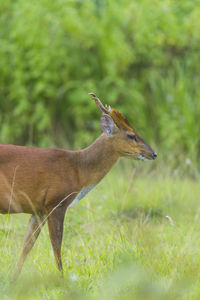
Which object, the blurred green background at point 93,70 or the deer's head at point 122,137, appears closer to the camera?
the deer's head at point 122,137

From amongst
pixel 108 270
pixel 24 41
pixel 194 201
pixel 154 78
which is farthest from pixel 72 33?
pixel 108 270

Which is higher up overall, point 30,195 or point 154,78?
point 154,78

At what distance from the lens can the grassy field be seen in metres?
3.49

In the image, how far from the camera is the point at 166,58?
9578mm

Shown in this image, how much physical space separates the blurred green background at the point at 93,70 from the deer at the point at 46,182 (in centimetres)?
461

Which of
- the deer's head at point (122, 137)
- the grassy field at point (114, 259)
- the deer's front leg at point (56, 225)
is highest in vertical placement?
the deer's head at point (122, 137)

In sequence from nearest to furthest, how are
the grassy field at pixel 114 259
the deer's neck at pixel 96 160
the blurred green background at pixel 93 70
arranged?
the grassy field at pixel 114 259 < the deer's neck at pixel 96 160 < the blurred green background at pixel 93 70

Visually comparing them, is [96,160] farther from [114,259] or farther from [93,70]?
[93,70]

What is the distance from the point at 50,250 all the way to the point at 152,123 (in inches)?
202

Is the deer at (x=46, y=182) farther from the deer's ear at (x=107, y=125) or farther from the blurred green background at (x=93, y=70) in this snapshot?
the blurred green background at (x=93, y=70)

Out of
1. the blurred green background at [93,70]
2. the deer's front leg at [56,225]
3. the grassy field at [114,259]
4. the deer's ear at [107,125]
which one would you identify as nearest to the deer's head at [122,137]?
the deer's ear at [107,125]

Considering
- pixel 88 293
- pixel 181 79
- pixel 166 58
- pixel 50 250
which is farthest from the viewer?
pixel 166 58

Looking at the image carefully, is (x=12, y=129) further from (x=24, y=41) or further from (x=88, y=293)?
(x=88, y=293)

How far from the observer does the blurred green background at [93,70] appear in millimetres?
9016
